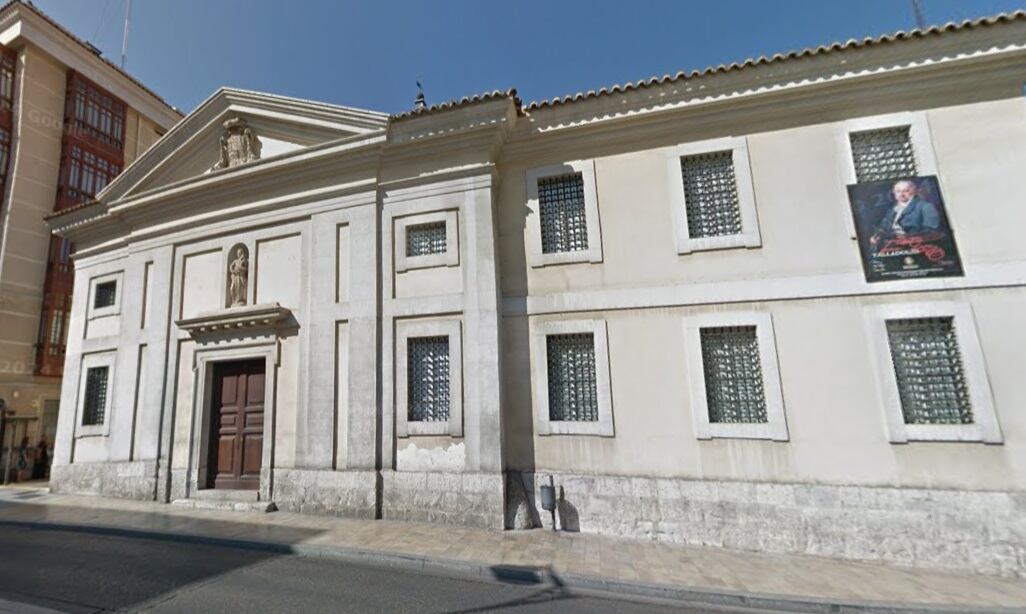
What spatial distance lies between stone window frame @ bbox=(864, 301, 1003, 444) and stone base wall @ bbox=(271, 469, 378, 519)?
25.2ft

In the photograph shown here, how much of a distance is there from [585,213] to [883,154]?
4.59m

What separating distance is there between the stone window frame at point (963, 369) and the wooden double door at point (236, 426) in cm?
1028

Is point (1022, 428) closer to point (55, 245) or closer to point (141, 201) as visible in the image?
point (141, 201)

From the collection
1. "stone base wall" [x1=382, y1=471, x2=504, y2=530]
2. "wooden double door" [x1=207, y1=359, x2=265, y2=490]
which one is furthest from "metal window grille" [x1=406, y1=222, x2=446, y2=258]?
"wooden double door" [x1=207, y1=359, x2=265, y2=490]

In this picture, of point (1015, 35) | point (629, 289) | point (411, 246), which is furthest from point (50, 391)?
point (1015, 35)

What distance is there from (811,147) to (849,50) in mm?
1394

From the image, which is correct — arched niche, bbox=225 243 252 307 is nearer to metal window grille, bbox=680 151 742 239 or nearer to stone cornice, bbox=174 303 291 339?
stone cornice, bbox=174 303 291 339

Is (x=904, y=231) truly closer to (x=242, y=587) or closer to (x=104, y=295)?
(x=242, y=587)

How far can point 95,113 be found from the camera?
1970 centimetres

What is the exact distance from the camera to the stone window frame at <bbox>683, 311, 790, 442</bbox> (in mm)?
6609

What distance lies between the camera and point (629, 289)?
7555mm

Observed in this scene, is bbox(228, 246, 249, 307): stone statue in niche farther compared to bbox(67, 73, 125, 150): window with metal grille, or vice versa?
bbox(67, 73, 125, 150): window with metal grille

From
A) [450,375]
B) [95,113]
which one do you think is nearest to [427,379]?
[450,375]

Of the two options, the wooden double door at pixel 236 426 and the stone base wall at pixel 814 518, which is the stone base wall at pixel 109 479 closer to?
the wooden double door at pixel 236 426
